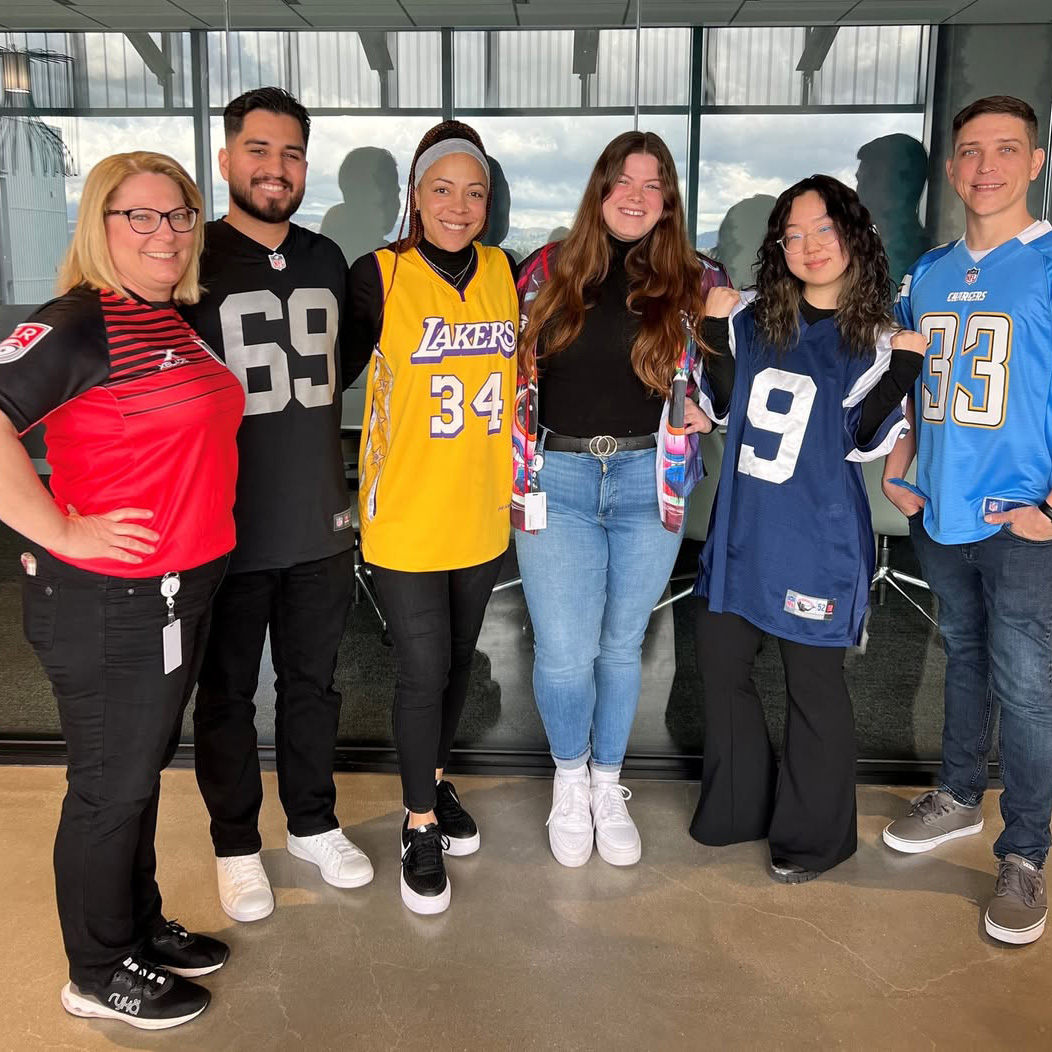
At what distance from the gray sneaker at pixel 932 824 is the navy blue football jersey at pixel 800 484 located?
0.67 m

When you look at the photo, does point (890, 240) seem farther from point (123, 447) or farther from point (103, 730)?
point (103, 730)

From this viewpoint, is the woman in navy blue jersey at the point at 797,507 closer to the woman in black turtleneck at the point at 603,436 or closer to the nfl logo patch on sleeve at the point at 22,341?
the woman in black turtleneck at the point at 603,436

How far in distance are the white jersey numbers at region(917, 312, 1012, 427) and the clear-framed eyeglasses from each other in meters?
0.38

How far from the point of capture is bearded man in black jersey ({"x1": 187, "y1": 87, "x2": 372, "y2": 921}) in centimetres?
216

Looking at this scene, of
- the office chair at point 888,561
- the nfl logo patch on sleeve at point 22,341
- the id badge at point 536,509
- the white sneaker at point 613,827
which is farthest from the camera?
the office chair at point 888,561

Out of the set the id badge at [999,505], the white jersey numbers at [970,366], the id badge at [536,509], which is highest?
the white jersey numbers at [970,366]

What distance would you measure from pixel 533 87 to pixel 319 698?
1942mm

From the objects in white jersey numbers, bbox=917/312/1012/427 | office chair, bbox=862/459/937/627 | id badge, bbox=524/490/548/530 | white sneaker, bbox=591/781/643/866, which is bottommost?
white sneaker, bbox=591/781/643/866

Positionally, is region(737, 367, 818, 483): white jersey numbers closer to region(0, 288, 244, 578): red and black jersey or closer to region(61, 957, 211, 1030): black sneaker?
region(0, 288, 244, 578): red and black jersey

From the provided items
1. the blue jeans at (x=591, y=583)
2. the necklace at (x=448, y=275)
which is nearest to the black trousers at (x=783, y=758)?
the blue jeans at (x=591, y=583)

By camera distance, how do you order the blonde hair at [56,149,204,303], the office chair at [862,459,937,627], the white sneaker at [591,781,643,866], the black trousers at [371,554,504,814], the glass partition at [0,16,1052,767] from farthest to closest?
the office chair at [862,459,937,627] → the glass partition at [0,16,1052,767] → the white sneaker at [591,781,643,866] → the black trousers at [371,554,504,814] → the blonde hair at [56,149,204,303]

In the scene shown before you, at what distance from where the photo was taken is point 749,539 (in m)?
2.48

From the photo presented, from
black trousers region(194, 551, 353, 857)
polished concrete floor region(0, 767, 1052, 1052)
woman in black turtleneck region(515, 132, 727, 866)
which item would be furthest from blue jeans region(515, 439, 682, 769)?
black trousers region(194, 551, 353, 857)

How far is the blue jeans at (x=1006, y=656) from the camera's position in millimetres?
2342
